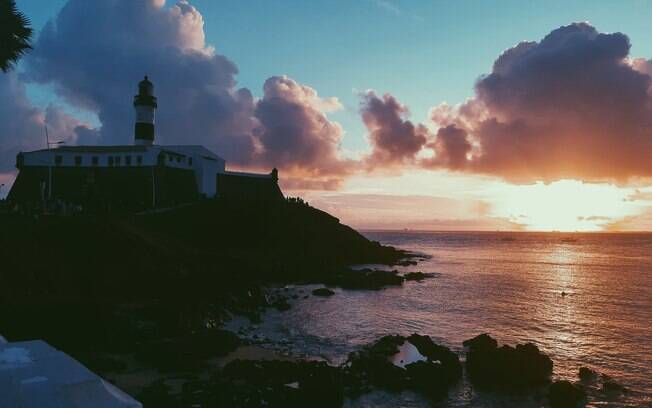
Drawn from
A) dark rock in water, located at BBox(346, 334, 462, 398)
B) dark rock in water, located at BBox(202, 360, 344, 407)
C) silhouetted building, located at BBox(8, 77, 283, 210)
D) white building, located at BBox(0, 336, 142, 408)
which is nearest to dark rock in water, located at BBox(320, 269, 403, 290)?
silhouetted building, located at BBox(8, 77, 283, 210)

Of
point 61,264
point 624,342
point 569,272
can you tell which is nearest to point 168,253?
point 61,264

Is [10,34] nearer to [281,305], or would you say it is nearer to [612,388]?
[281,305]

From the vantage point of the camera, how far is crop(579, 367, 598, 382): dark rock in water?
20812mm

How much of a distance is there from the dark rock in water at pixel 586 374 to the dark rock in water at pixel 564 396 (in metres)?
3.25

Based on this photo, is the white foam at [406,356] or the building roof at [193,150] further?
the building roof at [193,150]

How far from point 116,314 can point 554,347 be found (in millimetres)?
27193

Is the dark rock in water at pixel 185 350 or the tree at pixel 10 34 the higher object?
the tree at pixel 10 34

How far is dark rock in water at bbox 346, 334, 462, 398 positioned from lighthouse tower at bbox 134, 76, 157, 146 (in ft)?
191

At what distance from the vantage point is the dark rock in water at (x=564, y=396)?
17.2 m

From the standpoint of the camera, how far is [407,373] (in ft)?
64.1

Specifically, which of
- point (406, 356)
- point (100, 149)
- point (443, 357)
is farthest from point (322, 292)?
point (100, 149)

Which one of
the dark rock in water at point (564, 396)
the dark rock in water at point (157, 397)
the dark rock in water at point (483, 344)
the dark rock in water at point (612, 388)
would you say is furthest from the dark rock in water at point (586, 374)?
the dark rock in water at point (157, 397)

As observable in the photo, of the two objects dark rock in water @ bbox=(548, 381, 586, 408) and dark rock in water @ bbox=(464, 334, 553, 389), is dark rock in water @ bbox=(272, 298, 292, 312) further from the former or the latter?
dark rock in water @ bbox=(548, 381, 586, 408)

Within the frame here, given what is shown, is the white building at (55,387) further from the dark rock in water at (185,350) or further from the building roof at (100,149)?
the building roof at (100,149)
